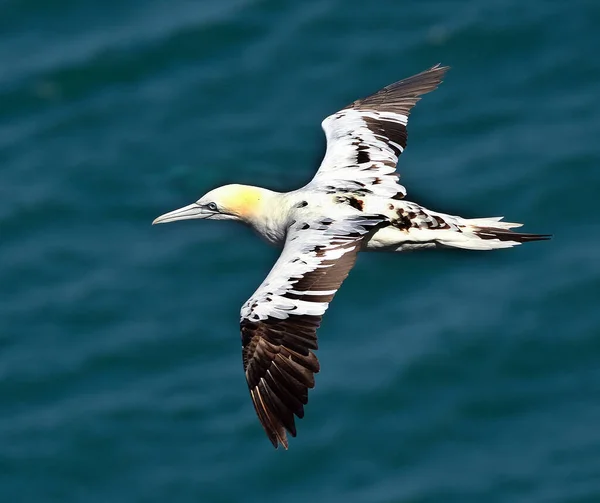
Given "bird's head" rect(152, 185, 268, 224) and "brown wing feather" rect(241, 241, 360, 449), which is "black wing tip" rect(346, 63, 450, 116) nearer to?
"bird's head" rect(152, 185, 268, 224)

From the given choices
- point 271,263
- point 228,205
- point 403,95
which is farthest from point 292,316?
point 271,263

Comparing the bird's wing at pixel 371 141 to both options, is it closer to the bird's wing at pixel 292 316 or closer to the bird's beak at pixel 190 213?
the bird's wing at pixel 292 316

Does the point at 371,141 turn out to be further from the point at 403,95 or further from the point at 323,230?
the point at 323,230

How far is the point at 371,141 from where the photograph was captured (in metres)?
17.9

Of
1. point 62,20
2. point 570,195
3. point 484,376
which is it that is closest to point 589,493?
point 484,376

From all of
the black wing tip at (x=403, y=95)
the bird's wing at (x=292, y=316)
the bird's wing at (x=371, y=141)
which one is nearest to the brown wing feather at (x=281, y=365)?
the bird's wing at (x=292, y=316)

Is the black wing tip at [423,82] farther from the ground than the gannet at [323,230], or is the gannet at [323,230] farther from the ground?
the black wing tip at [423,82]

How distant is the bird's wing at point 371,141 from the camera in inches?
667

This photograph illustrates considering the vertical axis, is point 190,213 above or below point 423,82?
below

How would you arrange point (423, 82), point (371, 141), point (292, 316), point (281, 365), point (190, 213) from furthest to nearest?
1. point (423, 82)
2. point (190, 213)
3. point (371, 141)
4. point (292, 316)
5. point (281, 365)

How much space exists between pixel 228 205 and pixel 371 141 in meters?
1.87

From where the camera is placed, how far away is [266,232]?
56.2 ft

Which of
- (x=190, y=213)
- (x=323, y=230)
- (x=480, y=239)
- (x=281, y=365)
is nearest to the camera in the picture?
(x=281, y=365)

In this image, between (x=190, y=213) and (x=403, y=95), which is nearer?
(x=190, y=213)
